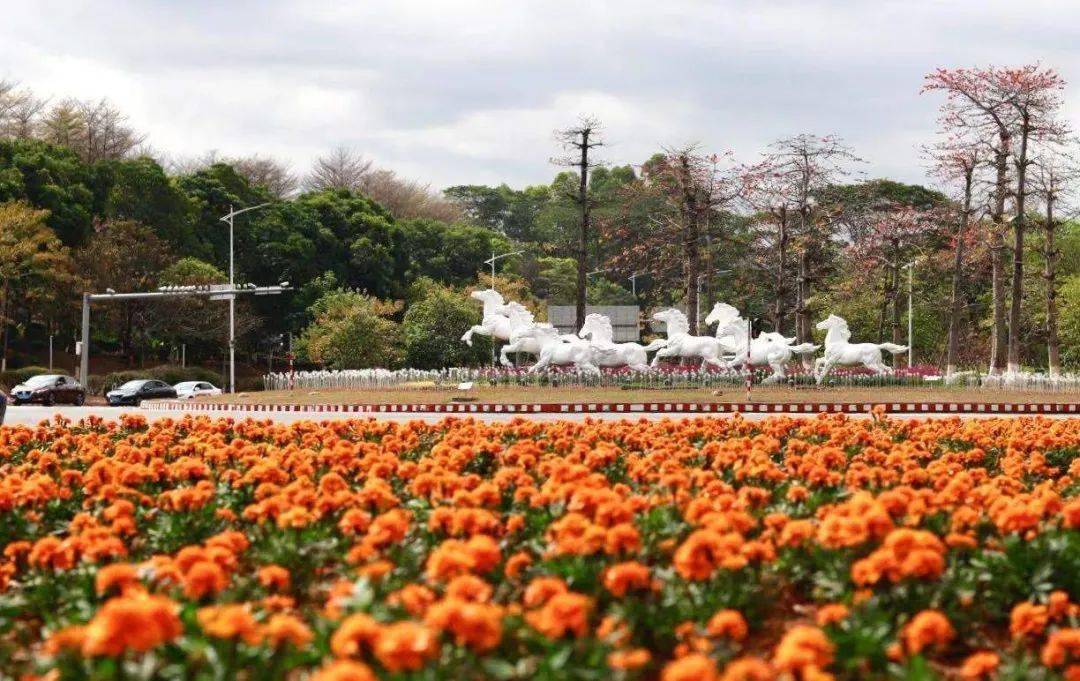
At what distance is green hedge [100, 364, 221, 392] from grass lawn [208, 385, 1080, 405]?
1360 centimetres

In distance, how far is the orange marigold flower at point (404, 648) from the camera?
4.11m

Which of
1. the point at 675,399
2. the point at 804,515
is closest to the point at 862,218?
the point at 675,399

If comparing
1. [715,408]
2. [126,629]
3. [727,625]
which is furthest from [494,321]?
[126,629]

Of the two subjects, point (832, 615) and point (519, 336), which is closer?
point (832, 615)

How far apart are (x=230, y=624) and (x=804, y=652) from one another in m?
1.90

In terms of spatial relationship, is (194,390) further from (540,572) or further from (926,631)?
(926,631)

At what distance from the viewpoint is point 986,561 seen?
250 inches

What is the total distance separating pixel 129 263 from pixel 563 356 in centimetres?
2358

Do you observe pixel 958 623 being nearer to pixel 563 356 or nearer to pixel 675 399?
pixel 675 399

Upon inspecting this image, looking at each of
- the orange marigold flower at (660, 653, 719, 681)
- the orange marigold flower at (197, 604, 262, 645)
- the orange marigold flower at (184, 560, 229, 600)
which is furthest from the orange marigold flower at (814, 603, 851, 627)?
the orange marigold flower at (184, 560, 229, 600)

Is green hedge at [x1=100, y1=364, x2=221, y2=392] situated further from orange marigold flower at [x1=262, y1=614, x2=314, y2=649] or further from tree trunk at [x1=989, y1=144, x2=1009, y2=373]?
orange marigold flower at [x1=262, y1=614, x2=314, y2=649]

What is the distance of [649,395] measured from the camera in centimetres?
3228

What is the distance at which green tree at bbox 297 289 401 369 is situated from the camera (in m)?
50.2

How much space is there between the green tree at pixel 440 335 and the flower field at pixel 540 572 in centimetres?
4335
